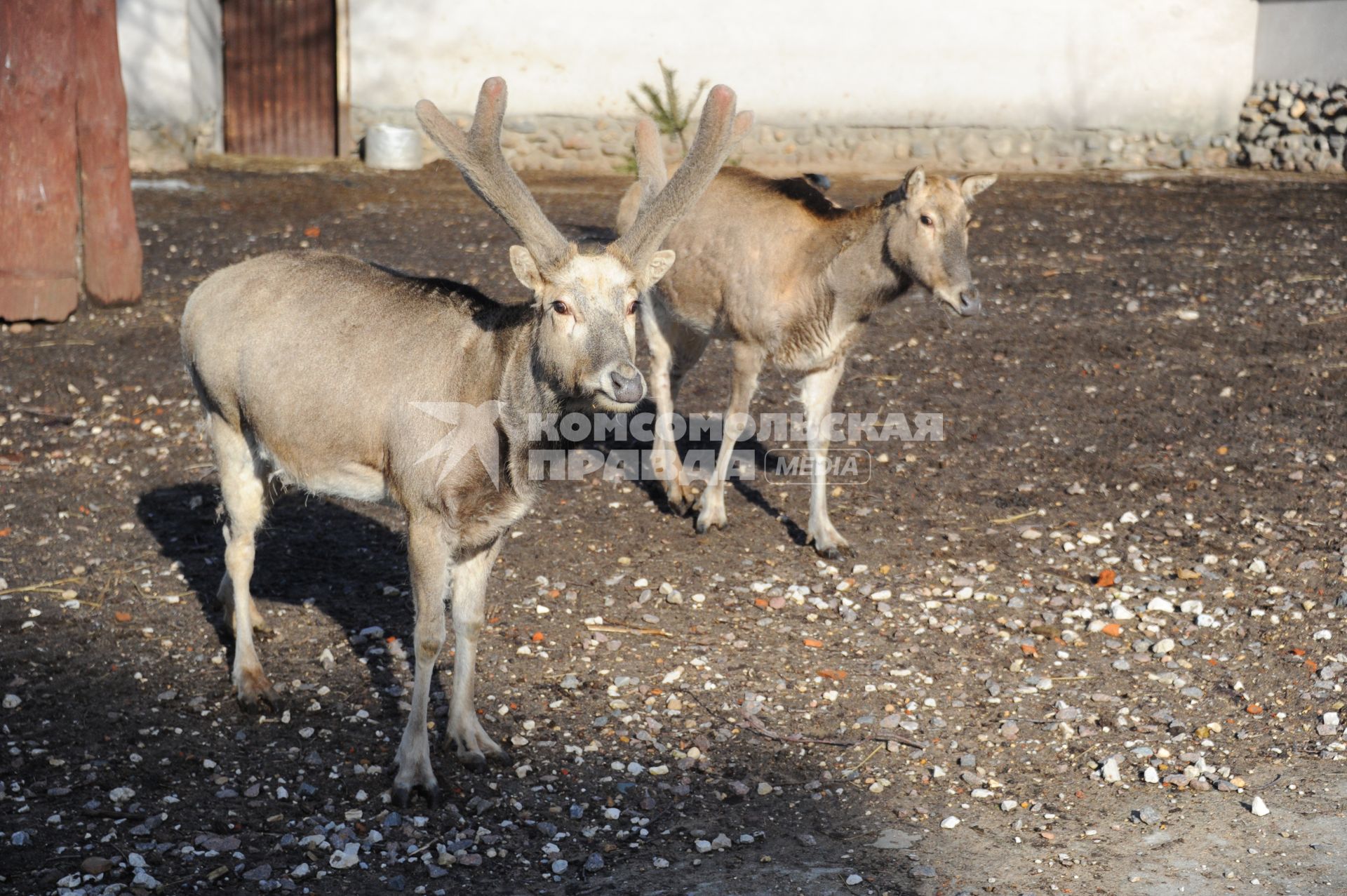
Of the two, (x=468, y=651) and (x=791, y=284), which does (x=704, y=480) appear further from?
(x=468, y=651)

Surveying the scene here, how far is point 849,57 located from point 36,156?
1022 cm

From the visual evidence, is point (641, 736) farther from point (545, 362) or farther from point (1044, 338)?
point (1044, 338)

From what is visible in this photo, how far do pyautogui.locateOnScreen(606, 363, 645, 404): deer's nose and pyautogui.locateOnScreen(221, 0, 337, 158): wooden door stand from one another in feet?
46.5

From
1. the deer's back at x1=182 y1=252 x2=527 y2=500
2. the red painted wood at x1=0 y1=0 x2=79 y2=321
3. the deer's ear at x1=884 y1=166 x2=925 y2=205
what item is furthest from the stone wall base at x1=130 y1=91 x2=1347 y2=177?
the deer's back at x1=182 y1=252 x2=527 y2=500

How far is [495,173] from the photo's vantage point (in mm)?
4992

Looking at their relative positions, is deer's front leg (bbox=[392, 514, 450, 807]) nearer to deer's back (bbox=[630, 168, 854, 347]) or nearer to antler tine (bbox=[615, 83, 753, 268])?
antler tine (bbox=[615, 83, 753, 268])

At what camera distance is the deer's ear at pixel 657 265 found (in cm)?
497

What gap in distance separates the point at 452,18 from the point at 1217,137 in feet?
32.5

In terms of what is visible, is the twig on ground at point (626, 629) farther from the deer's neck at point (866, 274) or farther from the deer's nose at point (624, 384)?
the deer's nose at point (624, 384)

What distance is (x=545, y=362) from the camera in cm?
480

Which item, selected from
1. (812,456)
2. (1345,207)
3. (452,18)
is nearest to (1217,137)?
(1345,207)

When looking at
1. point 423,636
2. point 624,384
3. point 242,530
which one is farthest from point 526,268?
point 242,530

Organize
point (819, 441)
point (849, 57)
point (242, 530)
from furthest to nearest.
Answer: point (849, 57) < point (819, 441) < point (242, 530)

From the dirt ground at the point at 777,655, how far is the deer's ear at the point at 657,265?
1.90m
